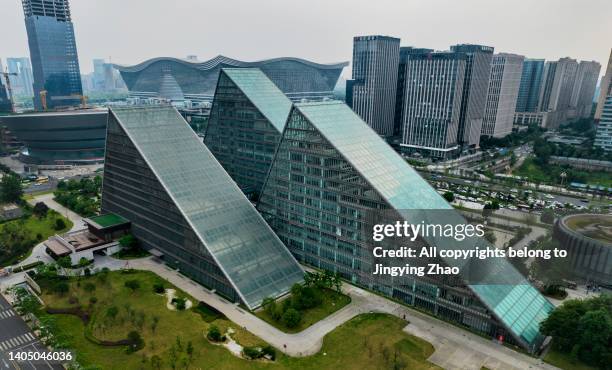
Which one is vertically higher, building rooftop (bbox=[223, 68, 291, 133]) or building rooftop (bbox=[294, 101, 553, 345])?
building rooftop (bbox=[223, 68, 291, 133])

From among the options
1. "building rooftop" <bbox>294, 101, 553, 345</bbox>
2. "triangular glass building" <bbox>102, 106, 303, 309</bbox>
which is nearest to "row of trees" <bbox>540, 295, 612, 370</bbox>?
"building rooftop" <bbox>294, 101, 553, 345</bbox>

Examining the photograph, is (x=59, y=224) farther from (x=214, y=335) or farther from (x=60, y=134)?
(x=60, y=134)

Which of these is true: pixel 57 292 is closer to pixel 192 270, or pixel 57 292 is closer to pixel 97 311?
pixel 97 311

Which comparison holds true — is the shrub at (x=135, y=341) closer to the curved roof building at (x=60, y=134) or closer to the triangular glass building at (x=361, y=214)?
the triangular glass building at (x=361, y=214)

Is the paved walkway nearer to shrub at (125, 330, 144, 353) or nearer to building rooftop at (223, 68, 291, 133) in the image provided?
shrub at (125, 330, 144, 353)

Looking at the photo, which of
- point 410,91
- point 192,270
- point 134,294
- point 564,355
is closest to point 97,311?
point 134,294

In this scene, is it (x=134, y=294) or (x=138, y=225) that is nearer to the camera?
(x=134, y=294)
